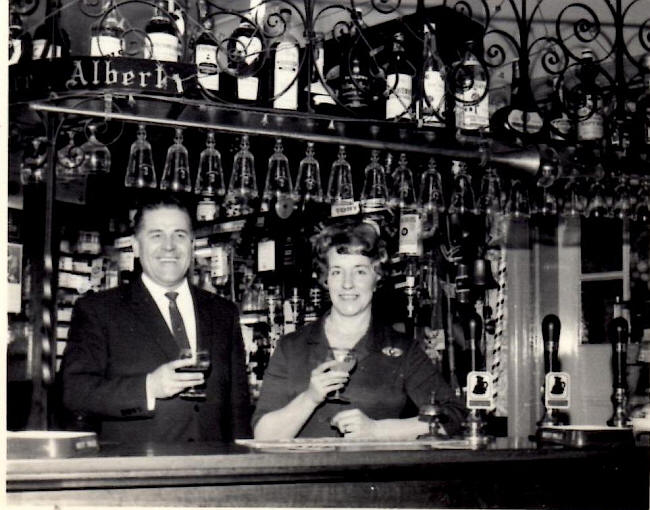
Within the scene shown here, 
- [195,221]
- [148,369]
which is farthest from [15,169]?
[148,369]

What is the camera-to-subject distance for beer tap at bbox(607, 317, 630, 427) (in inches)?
110

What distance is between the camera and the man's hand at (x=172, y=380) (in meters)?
2.45

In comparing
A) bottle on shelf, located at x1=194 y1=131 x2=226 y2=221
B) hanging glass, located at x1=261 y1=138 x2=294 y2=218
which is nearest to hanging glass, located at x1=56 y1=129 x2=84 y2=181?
bottle on shelf, located at x1=194 y1=131 x2=226 y2=221

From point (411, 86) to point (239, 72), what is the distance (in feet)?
2.55

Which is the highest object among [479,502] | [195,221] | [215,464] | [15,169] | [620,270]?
[15,169]

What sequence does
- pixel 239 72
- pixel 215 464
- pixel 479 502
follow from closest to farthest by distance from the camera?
pixel 215 464
pixel 479 502
pixel 239 72

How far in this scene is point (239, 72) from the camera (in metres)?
2.88

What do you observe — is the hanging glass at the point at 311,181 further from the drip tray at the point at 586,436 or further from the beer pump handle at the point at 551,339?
the drip tray at the point at 586,436

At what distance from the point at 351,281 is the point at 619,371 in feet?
2.94

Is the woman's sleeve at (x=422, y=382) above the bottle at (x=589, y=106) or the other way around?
the other way around

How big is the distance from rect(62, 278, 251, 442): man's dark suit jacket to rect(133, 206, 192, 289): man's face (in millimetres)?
77

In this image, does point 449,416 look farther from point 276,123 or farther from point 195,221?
point 195,221

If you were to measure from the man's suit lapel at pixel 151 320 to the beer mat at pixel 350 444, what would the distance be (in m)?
0.72

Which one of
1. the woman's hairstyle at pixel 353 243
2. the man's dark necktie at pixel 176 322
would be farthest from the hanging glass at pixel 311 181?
the man's dark necktie at pixel 176 322
